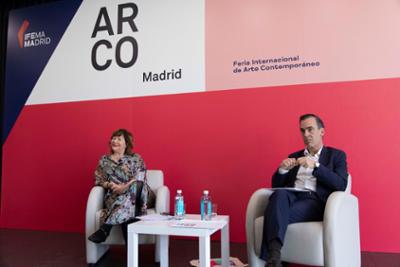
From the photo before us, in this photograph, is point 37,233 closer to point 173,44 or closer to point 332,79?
point 173,44

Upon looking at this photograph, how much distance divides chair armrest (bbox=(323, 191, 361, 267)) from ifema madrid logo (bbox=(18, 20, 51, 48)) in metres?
4.07

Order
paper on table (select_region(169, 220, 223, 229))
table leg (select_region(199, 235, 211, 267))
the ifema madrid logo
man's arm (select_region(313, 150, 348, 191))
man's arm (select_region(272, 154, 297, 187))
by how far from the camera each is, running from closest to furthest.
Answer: table leg (select_region(199, 235, 211, 267))
paper on table (select_region(169, 220, 223, 229))
man's arm (select_region(313, 150, 348, 191))
man's arm (select_region(272, 154, 297, 187))
the ifema madrid logo

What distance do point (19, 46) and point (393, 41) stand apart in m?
4.53

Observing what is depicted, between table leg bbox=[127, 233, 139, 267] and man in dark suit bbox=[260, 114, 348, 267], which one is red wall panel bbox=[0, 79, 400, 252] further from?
table leg bbox=[127, 233, 139, 267]

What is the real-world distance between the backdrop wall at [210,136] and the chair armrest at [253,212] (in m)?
0.97

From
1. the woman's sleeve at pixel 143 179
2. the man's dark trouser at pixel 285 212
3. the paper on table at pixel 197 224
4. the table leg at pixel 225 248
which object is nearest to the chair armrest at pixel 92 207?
the woman's sleeve at pixel 143 179

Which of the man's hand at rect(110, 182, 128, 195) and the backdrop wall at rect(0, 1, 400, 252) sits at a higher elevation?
the backdrop wall at rect(0, 1, 400, 252)

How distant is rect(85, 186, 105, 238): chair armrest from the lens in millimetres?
3061

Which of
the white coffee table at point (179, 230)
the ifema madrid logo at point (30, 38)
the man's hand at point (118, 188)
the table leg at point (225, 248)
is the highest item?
the ifema madrid logo at point (30, 38)

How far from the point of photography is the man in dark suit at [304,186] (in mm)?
2363

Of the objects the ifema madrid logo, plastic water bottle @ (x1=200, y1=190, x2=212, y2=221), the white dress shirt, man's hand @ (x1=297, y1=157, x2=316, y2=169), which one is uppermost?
the ifema madrid logo

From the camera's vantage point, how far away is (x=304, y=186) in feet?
9.23

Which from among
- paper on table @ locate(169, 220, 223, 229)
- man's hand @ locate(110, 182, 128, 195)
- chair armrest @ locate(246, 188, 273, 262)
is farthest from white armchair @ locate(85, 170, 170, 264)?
chair armrest @ locate(246, 188, 273, 262)

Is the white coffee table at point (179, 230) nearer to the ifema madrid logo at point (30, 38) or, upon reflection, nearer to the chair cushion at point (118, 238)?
the chair cushion at point (118, 238)
